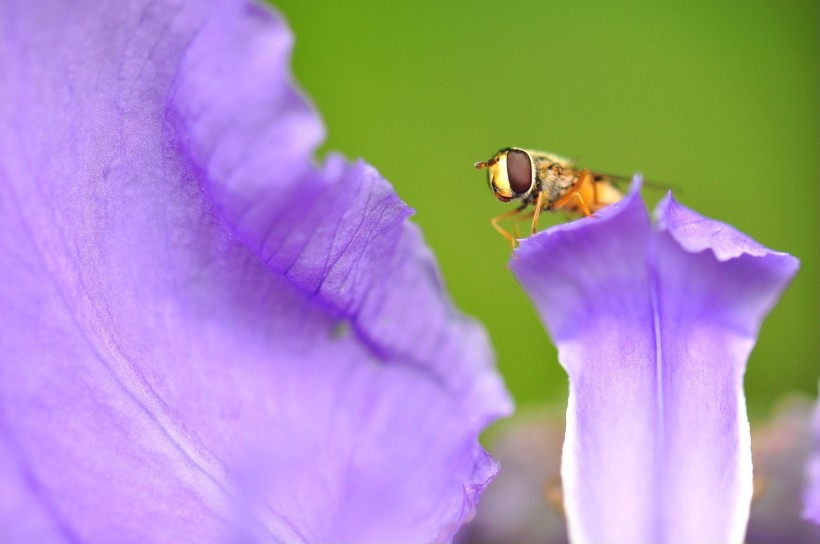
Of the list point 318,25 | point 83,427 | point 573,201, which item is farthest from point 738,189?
point 83,427

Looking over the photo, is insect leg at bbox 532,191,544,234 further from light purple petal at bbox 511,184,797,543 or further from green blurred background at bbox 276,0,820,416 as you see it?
green blurred background at bbox 276,0,820,416

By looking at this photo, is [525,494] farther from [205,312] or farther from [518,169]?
[205,312]

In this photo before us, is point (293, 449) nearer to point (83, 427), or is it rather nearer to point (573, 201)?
point (83, 427)

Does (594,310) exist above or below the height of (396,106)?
above

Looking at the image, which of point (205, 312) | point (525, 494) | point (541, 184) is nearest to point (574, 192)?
point (541, 184)

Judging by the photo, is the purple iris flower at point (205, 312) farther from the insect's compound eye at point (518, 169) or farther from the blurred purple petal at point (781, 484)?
the blurred purple petal at point (781, 484)

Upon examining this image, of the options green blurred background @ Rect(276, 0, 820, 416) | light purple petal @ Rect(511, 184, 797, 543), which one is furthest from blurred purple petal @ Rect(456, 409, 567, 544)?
green blurred background @ Rect(276, 0, 820, 416)

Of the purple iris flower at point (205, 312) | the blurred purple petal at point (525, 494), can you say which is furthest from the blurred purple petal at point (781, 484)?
the purple iris flower at point (205, 312)
